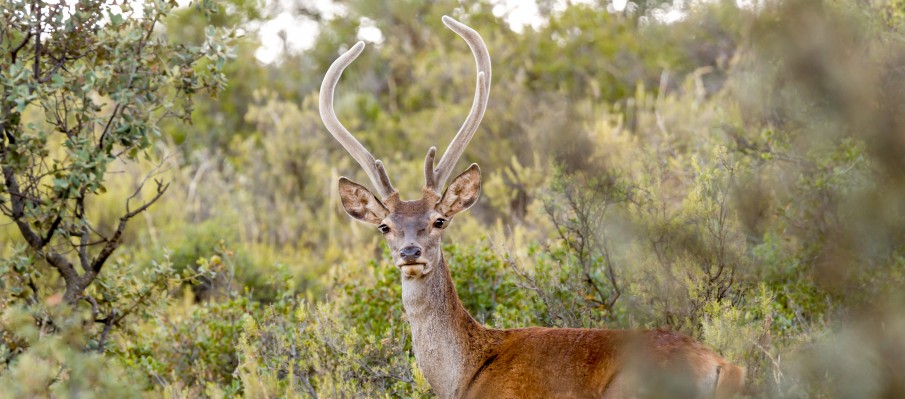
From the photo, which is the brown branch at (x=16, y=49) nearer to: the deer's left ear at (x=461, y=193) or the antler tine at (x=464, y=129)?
the antler tine at (x=464, y=129)

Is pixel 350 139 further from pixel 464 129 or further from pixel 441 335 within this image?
pixel 441 335

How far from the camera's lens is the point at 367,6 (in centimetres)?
2061

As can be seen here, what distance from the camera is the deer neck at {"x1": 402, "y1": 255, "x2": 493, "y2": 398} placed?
18.1 feet

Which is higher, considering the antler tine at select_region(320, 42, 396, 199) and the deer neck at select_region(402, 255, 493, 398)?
the antler tine at select_region(320, 42, 396, 199)

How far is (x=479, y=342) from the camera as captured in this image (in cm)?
559

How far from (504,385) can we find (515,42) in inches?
507

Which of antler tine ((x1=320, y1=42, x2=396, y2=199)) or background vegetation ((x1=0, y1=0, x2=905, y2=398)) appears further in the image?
antler tine ((x1=320, y1=42, x2=396, y2=199))

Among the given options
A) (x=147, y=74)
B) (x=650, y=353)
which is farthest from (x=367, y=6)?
(x=650, y=353)

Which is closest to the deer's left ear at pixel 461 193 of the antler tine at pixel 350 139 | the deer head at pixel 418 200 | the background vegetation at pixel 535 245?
the deer head at pixel 418 200

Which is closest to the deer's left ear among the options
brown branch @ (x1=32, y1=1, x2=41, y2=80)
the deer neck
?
the deer neck

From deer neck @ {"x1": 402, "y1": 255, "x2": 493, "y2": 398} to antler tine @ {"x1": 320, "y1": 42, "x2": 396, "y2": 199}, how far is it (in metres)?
0.61

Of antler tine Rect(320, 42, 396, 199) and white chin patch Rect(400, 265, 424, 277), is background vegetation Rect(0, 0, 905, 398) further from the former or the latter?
antler tine Rect(320, 42, 396, 199)

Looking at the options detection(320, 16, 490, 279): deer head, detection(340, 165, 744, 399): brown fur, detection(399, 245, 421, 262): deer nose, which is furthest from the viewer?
detection(320, 16, 490, 279): deer head

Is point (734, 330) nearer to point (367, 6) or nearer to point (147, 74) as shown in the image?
point (147, 74)
